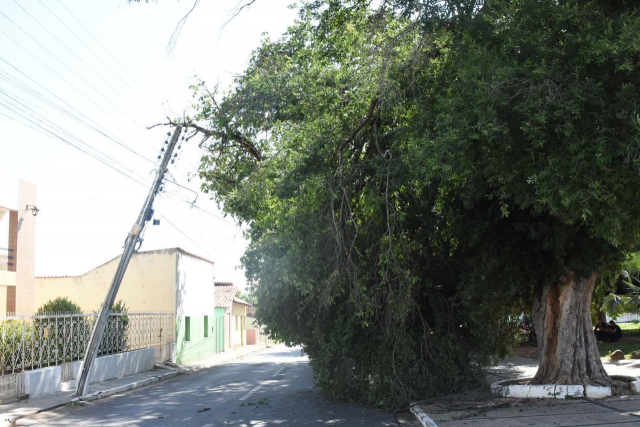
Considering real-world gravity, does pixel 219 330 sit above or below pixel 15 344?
above

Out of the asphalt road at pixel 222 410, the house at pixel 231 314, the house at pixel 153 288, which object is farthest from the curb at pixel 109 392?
the house at pixel 231 314

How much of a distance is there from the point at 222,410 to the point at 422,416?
3.82m

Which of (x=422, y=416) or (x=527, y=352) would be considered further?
(x=527, y=352)

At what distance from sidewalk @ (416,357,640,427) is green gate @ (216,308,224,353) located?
96.8 ft

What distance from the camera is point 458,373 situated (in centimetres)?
1238

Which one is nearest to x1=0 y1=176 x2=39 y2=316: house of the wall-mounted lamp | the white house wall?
the wall-mounted lamp

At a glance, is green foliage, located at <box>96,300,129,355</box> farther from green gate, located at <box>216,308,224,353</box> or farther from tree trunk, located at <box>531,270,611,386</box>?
green gate, located at <box>216,308,224,353</box>

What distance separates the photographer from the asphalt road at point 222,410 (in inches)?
399

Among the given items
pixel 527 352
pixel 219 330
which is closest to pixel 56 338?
pixel 527 352

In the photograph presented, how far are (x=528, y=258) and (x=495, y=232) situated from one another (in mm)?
784

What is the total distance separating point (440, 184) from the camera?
11656 mm

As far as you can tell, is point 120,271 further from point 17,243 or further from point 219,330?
point 219,330

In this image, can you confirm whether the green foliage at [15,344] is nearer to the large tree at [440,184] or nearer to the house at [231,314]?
the large tree at [440,184]

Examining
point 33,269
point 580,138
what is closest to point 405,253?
point 580,138
